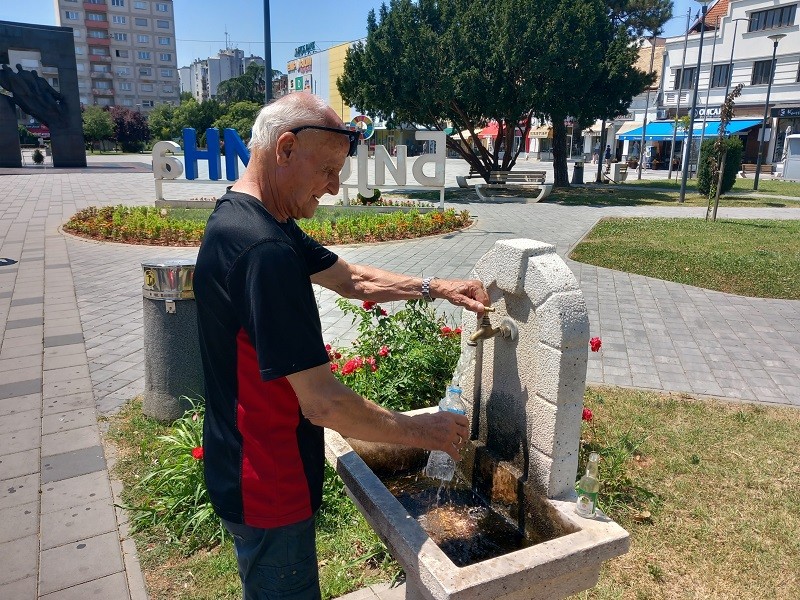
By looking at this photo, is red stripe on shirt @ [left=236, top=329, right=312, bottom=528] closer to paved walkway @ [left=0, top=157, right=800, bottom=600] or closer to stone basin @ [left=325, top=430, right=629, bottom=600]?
stone basin @ [left=325, top=430, right=629, bottom=600]

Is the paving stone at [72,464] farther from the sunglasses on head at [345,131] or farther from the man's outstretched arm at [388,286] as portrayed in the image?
the sunglasses on head at [345,131]

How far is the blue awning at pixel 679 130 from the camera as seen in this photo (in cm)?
3644

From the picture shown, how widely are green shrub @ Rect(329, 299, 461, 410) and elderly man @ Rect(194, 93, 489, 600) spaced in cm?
186

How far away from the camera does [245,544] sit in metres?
1.76

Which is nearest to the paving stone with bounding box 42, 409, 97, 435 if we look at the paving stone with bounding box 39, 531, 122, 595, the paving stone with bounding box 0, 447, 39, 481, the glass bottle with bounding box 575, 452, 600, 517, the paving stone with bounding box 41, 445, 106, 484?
the paving stone with bounding box 0, 447, 39, 481

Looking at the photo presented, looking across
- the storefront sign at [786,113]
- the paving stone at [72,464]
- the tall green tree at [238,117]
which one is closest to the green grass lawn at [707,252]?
the paving stone at [72,464]

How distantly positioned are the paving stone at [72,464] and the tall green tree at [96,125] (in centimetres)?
6230

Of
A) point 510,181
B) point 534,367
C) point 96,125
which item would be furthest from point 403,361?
point 96,125

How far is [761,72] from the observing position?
3659cm

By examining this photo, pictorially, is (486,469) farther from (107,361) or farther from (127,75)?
(127,75)

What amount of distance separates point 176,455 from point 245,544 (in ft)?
6.96

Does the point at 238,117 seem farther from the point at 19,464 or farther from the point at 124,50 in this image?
the point at 19,464

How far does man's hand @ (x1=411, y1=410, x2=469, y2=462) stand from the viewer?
1.78 metres

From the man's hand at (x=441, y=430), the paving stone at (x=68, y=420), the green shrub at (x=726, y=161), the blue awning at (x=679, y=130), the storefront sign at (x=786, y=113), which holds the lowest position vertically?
the paving stone at (x=68, y=420)
